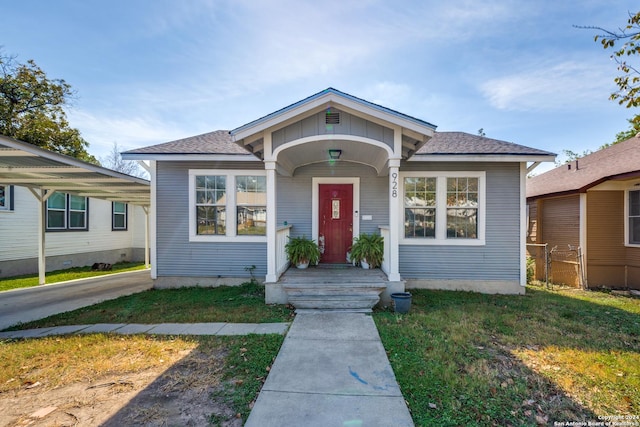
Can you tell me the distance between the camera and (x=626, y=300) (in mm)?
6305

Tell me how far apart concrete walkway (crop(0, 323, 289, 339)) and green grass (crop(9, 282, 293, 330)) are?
0.18 m

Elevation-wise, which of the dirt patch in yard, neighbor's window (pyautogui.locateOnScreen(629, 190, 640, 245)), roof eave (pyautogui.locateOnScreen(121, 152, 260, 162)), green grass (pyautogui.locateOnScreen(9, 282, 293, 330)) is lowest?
green grass (pyautogui.locateOnScreen(9, 282, 293, 330))

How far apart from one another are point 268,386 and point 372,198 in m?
5.17

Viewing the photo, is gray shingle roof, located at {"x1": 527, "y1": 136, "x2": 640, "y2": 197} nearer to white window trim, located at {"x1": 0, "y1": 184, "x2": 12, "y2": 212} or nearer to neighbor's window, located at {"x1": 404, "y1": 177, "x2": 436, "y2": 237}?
neighbor's window, located at {"x1": 404, "y1": 177, "x2": 436, "y2": 237}

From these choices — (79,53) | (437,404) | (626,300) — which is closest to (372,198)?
(437,404)

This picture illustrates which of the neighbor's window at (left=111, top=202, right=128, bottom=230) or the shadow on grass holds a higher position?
the neighbor's window at (left=111, top=202, right=128, bottom=230)

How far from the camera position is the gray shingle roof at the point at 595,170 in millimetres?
7426

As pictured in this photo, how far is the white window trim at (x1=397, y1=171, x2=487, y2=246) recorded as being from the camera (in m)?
6.64

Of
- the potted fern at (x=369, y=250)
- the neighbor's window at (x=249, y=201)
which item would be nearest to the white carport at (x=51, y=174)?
the neighbor's window at (x=249, y=201)

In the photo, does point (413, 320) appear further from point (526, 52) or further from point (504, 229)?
point (526, 52)

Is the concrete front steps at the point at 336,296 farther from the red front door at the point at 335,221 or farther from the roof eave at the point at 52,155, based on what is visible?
the roof eave at the point at 52,155

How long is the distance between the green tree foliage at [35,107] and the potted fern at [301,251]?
1694 cm

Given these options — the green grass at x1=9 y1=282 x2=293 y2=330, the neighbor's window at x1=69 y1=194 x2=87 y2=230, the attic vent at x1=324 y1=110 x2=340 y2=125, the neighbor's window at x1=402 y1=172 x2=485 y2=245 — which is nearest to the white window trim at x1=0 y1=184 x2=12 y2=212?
the neighbor's window at x1=69 y1=194 x2=87 y2=230

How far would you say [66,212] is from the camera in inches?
424
